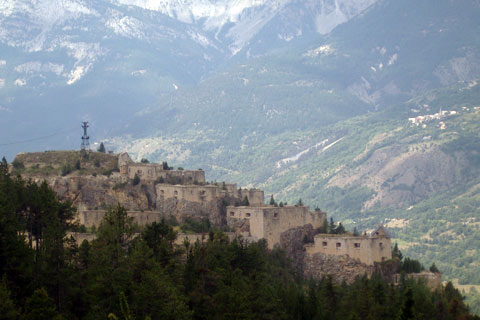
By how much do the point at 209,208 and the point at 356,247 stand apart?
46.1 feet

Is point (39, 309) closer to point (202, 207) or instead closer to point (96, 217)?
point (96, 217)

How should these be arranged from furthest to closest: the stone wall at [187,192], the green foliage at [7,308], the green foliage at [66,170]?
1. the green foliage at [66,170]
2. the stone wall at [187,192]
3. the green foliage at [7,308]

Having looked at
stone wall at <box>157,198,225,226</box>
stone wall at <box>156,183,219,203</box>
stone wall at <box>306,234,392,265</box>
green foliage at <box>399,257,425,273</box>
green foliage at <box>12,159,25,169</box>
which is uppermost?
green foliage at <box>12,159,25,169</box>

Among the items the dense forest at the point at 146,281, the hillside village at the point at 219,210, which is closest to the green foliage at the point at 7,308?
the dense forest at the point at 146,281

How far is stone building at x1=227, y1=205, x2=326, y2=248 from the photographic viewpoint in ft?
350

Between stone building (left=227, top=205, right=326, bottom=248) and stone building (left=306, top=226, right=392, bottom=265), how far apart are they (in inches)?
127

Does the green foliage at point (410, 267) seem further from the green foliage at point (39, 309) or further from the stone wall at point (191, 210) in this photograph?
the green foliage at point (39, 309)

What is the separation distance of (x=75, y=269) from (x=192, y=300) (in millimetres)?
8707

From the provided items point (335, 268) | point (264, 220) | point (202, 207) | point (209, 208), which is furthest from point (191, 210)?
point (335, 268)

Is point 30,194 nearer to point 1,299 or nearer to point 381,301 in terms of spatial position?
point 1,299

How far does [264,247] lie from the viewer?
343 feet

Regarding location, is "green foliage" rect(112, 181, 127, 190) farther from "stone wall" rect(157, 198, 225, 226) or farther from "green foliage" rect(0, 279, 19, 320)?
"green foliage" rect(0, 279, 19, 320)

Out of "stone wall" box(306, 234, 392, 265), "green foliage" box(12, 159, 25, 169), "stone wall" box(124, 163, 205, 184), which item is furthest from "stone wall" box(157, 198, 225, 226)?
"green foliage" box(12, 159, 25, 169)

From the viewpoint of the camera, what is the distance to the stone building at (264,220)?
350 ft
